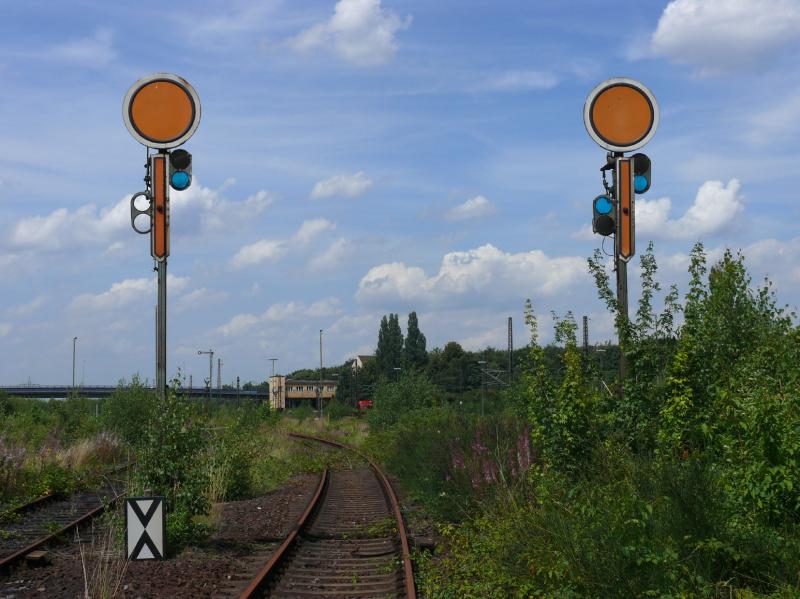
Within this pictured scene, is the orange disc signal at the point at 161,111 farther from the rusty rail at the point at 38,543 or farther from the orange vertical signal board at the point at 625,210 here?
the orange vertical signal board at the point at 625,210

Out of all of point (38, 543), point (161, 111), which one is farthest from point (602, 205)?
point (38, 543)

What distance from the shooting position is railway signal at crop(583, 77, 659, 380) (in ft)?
37.4

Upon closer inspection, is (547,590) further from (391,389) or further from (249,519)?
(391,389)

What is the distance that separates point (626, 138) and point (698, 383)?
130 inches

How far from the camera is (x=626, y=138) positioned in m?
12.0

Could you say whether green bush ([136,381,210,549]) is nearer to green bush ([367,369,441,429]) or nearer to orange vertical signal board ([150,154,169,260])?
orange vertical signal board ([150,154,169,260])

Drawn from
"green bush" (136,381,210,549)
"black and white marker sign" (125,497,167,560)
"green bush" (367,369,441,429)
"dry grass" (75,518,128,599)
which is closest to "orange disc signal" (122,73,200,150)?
"green bush" (136,381,210,549)

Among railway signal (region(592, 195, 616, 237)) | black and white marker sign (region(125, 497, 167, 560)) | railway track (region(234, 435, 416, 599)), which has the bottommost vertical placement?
railway track (region(234, 435, 416, 599))

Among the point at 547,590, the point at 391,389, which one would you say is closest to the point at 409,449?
the point at 547,590

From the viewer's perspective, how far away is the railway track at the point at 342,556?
988 cm

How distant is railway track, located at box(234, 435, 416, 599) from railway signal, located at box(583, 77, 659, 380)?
370 cm

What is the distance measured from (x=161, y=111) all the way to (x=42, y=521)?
7.72 metres

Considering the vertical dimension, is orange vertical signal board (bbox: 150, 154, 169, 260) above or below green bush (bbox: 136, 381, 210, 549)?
above

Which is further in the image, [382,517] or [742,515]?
[382,517]
